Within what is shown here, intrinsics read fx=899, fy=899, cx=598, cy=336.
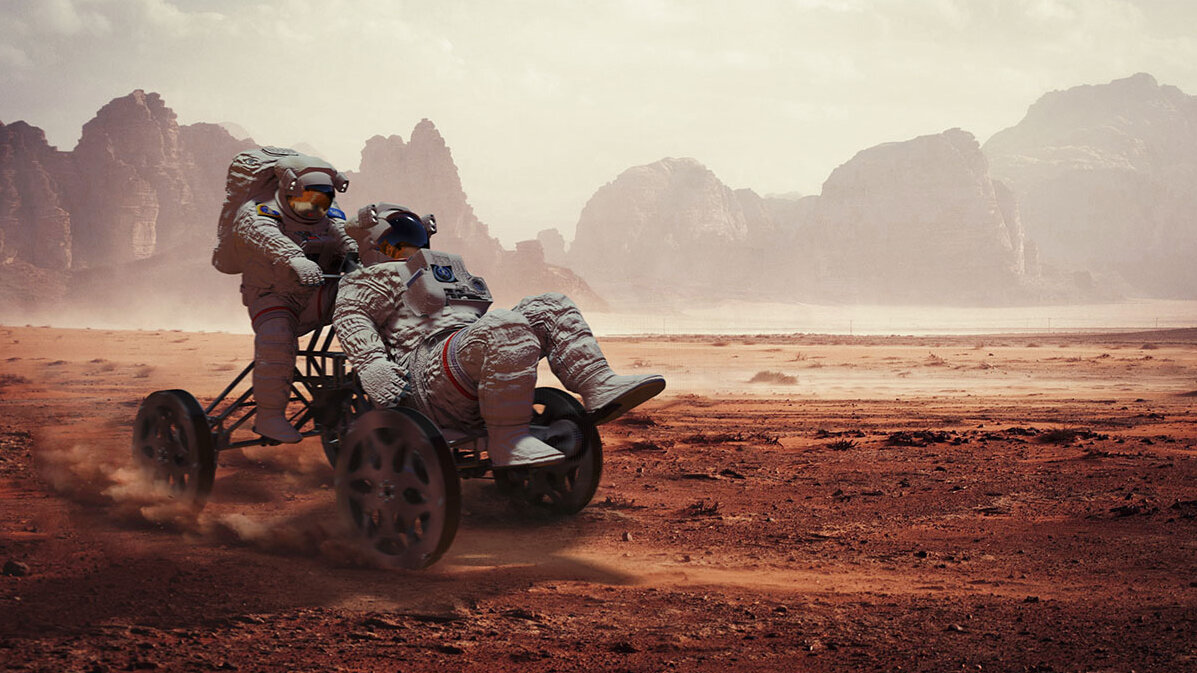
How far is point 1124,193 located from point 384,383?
534 feet

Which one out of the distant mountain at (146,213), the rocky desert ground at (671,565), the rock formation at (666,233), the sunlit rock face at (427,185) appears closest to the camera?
Result: the rocky desert ground at (671,565)

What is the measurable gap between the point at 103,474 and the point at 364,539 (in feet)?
11.5

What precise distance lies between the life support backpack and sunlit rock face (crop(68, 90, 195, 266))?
97.5 m

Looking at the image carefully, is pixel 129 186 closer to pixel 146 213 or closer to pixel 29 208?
pixel 146 213

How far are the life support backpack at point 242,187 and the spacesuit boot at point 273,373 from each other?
22.4 inches

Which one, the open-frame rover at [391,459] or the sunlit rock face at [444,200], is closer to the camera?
the open-frame rover at [391,459]

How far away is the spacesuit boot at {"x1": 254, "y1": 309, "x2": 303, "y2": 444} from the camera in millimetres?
6367

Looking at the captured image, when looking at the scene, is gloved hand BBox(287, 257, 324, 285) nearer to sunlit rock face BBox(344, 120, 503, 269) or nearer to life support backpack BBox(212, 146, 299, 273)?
life support backpack BBox(212, 146, 299, 273)

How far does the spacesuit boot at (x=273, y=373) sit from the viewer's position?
6.37 metres

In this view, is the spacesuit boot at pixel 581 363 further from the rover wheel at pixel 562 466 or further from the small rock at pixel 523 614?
the small rock at pixel 523 614

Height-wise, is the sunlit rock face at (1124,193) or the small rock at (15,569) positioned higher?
the sunlit rock face at (1124,193)

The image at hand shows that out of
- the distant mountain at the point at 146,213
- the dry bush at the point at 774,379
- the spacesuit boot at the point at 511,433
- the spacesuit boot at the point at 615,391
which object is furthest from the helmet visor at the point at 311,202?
the distant mountain at the point at 146,213

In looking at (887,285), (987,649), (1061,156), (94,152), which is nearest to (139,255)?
(94,152)

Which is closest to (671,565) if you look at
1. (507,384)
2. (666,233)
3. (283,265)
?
(507,384)
